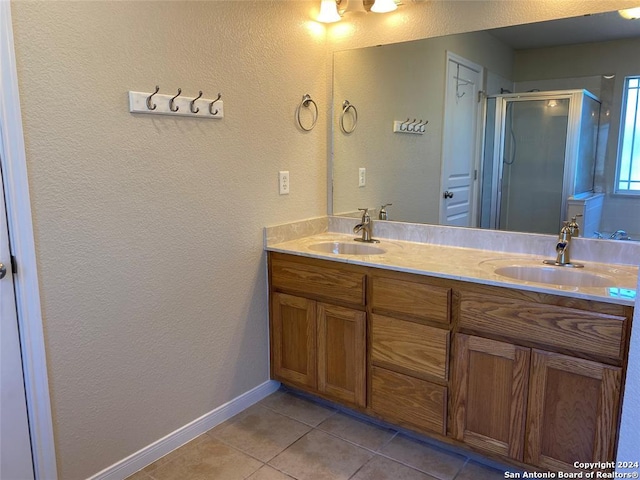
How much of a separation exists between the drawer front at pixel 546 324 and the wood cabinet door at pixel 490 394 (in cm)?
7

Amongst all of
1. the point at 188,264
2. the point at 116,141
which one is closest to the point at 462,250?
the point at 188,264

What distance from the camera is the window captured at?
6.27ft

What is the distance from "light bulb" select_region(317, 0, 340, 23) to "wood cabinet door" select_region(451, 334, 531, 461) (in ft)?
5.76

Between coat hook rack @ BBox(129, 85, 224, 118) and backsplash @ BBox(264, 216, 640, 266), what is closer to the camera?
coat hook rack @ BBox(129, 85, 224, 118)

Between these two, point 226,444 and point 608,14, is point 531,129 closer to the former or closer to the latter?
point 608,14

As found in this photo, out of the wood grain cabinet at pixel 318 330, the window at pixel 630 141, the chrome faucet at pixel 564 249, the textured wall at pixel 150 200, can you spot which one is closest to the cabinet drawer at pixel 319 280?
the wood grain cabinet at pixel 318 330

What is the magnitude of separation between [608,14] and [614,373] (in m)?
1.39

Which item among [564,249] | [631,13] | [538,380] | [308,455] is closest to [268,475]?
[308,455]

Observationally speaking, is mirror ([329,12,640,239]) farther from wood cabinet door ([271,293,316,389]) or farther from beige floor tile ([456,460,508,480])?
beige floor tile ([456,460,508,480])

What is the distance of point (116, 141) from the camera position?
1.76m

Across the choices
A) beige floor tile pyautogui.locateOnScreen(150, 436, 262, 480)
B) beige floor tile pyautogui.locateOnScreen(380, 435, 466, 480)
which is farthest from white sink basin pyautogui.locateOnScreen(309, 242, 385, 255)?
beige floor tile pyautogui.locateOnScreen(150, 436, 262, 480)

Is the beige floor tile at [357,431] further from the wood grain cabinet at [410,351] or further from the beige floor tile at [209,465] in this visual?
the beige floor tile at [209,465]

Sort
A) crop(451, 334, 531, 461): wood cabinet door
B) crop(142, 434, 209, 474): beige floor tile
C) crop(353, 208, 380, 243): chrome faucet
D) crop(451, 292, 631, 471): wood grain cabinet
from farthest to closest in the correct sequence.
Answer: crop(353, 208, 380, 243): chrome faucet < crop(142, 434, 209, 474): beige floor tile < crop(451, 334, 531, 461): wood cabinet door < crop(451, 292, 631, 471): wood grain cabinet

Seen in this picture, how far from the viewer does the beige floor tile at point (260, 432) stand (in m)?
2.12
